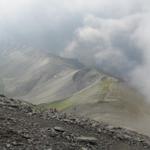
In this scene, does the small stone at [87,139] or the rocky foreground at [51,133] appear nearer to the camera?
the rocky foreground at [51,133]

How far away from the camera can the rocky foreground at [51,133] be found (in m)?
27.9

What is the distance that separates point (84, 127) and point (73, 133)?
315 cm

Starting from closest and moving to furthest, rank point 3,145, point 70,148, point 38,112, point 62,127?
1. point 3,145
2. point 70,148
3. point 62,127
4. point 38,112

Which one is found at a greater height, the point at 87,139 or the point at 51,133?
the point at 51,133

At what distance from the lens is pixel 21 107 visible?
37875 mm

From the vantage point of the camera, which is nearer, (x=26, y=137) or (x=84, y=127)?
Answer: (x=26, y=137)

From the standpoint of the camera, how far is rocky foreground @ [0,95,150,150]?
91.5 ft

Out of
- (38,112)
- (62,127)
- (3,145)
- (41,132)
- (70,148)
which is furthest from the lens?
(38,112)

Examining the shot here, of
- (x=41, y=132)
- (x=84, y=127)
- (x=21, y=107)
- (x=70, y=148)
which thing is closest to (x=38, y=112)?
(x=21, y=107)

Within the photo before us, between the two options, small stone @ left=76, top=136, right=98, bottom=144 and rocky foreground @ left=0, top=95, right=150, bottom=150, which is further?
small stone @ left=76, top=136, right=98, bottom=144

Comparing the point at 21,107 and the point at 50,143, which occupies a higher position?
the point at 21,107

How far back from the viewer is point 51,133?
30750mm

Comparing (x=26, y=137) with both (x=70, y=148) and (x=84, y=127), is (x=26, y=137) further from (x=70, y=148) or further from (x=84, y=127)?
(x=84, y=127)

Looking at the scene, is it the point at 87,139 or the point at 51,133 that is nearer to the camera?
the point at 51,133
